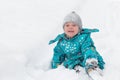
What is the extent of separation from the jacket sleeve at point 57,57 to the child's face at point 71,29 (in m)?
0.23

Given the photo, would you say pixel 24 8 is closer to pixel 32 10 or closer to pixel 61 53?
pixel 32 10

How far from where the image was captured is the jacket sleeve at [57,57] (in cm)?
368

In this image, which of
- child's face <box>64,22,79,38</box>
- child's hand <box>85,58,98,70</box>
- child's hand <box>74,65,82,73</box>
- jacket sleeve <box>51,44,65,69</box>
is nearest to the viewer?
child's hand <box>85,58,98,70</box>

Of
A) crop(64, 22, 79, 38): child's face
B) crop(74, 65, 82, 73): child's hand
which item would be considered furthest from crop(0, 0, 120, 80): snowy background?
crop(64, 22, 79, 38): child's face

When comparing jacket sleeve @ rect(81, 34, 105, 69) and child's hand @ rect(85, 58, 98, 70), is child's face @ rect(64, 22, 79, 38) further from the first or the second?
child's hand @ rect(85, 58, 98, 70)

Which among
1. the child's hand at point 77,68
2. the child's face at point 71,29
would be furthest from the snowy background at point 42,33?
the child's face at point 71,29

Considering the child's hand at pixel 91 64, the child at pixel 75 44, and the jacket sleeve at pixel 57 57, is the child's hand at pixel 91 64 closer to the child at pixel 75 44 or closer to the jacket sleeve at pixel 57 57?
the child at pixel 75 44

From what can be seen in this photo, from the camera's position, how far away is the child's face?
139 inches

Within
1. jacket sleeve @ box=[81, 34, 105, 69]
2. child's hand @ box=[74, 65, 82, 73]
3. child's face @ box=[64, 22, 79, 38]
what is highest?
child's face @ box=[64, 22, 79, 38]

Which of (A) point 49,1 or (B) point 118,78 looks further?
(A) point 49,1

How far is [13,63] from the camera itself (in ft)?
11.3

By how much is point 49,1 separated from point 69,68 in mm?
2071

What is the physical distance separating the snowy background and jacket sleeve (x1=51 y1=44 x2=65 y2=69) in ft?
0.24

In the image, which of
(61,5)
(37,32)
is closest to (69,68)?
(37,32)
